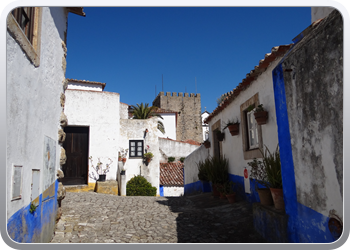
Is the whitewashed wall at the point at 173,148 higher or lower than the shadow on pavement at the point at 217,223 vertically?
higher

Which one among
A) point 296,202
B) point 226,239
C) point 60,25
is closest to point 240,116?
point 226,239

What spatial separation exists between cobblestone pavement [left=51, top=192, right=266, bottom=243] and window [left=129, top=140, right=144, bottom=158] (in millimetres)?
7308

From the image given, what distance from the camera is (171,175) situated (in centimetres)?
1973

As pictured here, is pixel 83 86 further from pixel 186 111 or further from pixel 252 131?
pixel 186 111

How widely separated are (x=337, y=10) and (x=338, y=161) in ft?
4.12

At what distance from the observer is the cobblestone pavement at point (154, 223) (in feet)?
14.0

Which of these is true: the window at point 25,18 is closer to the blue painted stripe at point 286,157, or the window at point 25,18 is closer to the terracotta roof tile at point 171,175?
the blue painted stripe at point 286,157

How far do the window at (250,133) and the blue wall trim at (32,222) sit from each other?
4.25 meters

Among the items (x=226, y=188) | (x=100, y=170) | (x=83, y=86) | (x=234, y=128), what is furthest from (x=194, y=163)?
(x=83, y=86)

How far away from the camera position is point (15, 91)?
2580 millimetres

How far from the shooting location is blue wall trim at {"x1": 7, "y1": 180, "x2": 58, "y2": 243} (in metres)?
2.50

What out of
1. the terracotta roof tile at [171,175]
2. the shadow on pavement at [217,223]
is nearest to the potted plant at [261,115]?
the shadow on pavement at [217,223]

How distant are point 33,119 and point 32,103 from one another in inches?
7.6

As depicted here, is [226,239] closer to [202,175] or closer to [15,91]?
[15,91]
